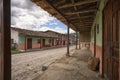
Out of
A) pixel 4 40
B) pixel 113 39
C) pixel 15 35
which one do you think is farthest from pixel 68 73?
pixel 15 35

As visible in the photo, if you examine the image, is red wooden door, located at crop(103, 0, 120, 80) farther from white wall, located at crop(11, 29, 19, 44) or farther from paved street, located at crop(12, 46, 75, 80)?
white wall, located at crop(11, 29, 19, 44)

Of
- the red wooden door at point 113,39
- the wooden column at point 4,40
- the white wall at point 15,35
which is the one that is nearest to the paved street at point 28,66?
the red wooden door at point 113,39

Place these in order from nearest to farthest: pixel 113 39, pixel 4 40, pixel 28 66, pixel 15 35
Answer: pixel 4 40
pixel 113 39
pixel 28 66
pixel 15 35

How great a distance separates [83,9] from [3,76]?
5.33m

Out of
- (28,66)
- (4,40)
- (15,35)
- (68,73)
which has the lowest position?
(28,66)

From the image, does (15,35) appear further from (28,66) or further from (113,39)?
(113,39)

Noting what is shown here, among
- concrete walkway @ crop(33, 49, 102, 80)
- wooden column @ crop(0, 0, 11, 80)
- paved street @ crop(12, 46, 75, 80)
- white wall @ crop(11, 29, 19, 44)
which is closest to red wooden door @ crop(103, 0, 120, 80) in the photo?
concrete walkway @ crop(33, 49, 102, 80)

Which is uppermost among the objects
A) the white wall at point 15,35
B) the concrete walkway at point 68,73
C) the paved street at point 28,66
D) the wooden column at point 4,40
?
the white wall at point 15,35

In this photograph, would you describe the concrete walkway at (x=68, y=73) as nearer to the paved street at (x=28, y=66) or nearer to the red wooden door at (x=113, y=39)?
the paved street at (x=28, y=66)

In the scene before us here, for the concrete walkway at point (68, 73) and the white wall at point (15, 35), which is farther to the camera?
the white wall at point (15, 35)

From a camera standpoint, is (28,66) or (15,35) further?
(15,35)

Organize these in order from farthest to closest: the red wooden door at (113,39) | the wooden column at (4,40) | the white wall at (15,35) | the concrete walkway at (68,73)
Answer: the white wall at (15,35), the concrete walkway at (68,73), the red wooden door at (113,39), the wooden column at (4,40)

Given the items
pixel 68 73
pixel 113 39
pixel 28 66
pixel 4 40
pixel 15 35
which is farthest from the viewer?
pixel 15 35

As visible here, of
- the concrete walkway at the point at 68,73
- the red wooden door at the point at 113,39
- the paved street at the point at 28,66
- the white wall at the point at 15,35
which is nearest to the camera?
the red wooden door at the point at 113,39
